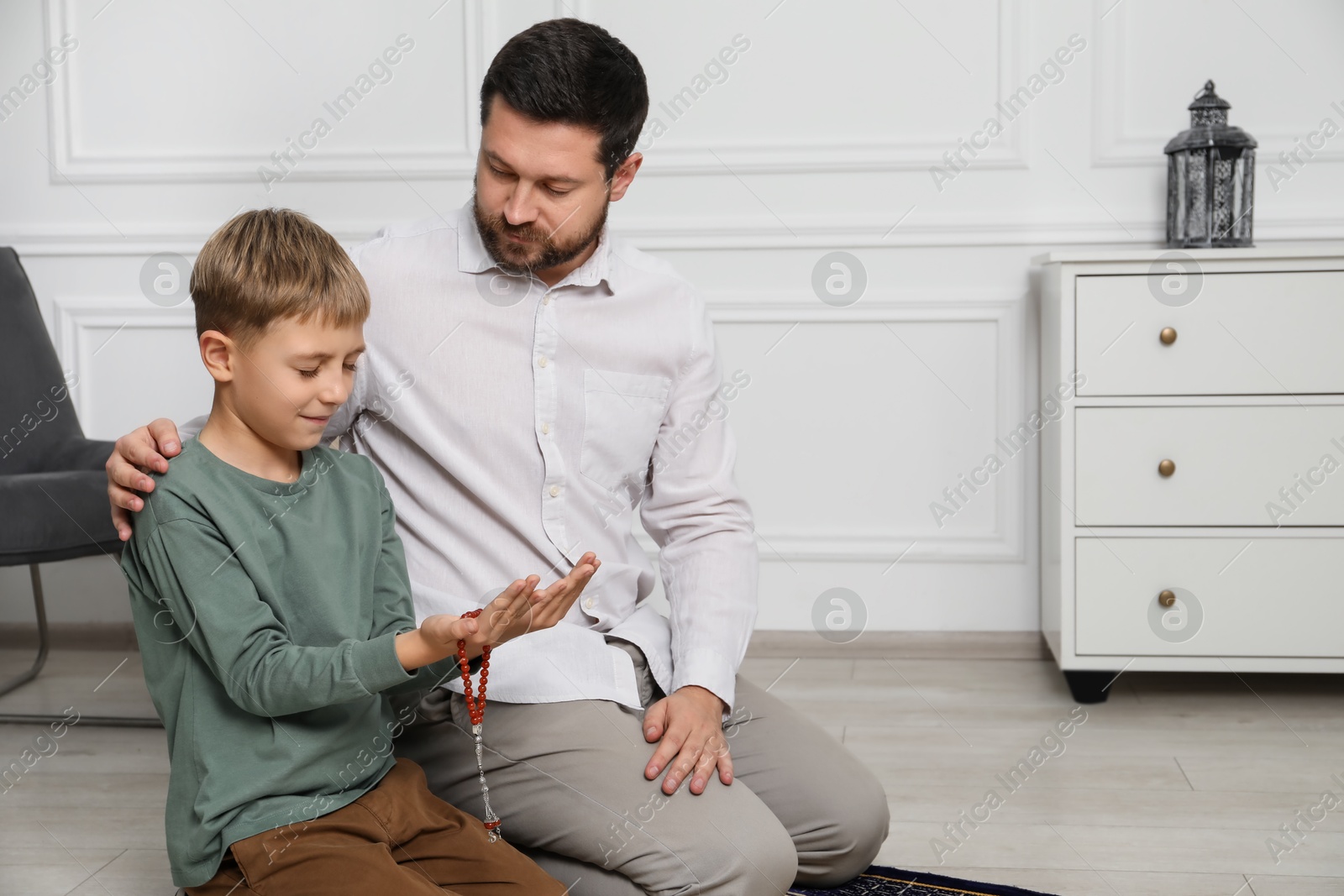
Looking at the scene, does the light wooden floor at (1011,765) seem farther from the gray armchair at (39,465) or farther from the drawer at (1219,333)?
the drawer at (1219,333)

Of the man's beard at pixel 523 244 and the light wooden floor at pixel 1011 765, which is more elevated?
the man's beard at pixel 523 244

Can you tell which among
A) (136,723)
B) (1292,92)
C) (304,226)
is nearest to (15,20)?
(136,723)

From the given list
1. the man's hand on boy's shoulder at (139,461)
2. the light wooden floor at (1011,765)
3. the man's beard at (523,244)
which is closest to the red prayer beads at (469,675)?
the man's hand on boy's shoulder at (139,461)

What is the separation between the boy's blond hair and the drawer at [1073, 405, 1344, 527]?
1.58m

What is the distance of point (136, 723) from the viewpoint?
7.45 ft

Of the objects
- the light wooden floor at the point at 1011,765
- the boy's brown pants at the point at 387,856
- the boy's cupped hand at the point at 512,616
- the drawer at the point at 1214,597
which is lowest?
the light wooden floor at the point at 1011,765

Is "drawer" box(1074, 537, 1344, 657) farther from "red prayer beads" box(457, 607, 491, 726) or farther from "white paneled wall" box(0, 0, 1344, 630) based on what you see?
"red prayer beads" box(457, 607, 491, 726)

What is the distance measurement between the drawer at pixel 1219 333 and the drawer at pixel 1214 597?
1.01ft

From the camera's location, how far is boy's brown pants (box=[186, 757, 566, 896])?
108 cm

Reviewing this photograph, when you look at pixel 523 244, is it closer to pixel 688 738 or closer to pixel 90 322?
pixel 688 738

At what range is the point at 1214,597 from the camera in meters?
2.23

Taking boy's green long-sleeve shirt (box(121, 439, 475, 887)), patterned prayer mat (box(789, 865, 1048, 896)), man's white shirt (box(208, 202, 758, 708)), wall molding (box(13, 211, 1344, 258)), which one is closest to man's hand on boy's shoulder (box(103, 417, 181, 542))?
boy's green long-sleeve shirt (box(121, 439, 475, 887))

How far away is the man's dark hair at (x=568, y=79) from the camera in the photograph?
4.46ft

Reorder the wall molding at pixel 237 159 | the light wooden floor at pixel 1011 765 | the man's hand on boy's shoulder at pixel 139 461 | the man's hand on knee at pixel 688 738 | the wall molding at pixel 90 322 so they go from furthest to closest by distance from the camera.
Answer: the wall molding at pixel 90 322
the wall molding at pixel 237 159
the light wooden floor at pixel 1011 765
the man's hand on knee at pixel 688 738
the man's hand on boy's shoulder at pixel 139 461
